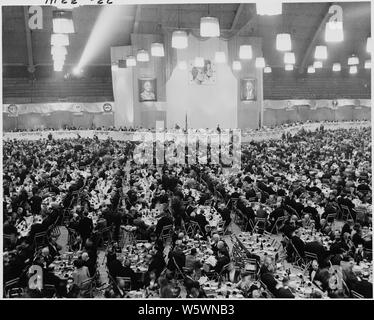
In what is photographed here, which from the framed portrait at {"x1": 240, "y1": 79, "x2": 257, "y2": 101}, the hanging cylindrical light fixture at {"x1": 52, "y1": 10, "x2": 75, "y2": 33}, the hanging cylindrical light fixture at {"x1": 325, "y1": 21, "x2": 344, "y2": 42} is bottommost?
the framed portrait at {"x1": 240, "y1": 79, "x2": 257, "y2": 101}

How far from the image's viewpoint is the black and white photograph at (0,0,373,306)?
947 cm

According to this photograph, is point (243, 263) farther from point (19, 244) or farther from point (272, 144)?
point (272, 144)

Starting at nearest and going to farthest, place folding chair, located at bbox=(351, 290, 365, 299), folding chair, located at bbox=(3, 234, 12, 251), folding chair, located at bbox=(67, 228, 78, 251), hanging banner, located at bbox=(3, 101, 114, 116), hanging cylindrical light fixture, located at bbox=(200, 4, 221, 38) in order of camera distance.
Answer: folding chair, located at bbox=(351, 290, 365, 299) < hanging cylindrical light fixture, located at bbox=(200, 4, 221, 38) < folding chair, located at bbox=(3, 234, 12, 251) < folding chair, located at bbox=(67, 228, 78, 251) < hanging banner, located at bbox=(3, 101, 114, 116)

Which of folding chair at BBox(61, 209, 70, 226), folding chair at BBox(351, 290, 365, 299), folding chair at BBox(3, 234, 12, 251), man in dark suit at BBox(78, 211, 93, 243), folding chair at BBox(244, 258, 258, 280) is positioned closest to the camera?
folding chair at BBox(351, 290, 365, 299)

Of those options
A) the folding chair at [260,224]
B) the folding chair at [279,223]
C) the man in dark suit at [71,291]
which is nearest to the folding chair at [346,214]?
the folding chair at [279,223]

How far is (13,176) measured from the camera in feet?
64.1

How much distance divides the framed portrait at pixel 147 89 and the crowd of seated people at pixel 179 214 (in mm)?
8819

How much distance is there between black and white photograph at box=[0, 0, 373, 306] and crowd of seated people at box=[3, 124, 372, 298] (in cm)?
6

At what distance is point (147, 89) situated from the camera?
1335 inches

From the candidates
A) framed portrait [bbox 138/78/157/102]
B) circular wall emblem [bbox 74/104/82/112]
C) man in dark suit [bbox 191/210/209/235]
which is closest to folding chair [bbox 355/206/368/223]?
man in dark suit [bbox 191/210/209/235]

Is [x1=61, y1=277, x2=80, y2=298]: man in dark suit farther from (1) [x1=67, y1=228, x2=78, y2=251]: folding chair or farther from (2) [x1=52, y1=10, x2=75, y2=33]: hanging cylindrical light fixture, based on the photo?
(2) [x1=52, y1=10, x2=75, y2=33]: hanging cylindrical light fixture

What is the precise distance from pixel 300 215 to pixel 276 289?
19.8 feet

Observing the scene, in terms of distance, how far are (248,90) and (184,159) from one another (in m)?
12.5

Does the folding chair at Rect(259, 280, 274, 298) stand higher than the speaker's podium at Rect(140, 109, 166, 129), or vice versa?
the speaker's podium at Rect(140, 109, 166, 129)
